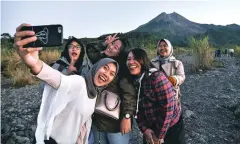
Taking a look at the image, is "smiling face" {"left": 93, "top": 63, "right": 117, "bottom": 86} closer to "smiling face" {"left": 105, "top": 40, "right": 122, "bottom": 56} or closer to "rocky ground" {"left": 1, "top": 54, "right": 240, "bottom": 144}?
"smiling face" {"left": 105, "top": 40, "right": 122, "bottom": 56}

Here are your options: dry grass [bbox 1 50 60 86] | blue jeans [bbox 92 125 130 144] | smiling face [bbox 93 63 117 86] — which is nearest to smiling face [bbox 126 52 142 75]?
smiling face [bbox 93 63 117 86]

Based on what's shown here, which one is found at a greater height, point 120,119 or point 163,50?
point 163,50

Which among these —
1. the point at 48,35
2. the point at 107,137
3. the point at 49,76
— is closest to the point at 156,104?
the point at 107,137

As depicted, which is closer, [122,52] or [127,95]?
[127,95]

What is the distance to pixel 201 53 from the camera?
11.2 metres

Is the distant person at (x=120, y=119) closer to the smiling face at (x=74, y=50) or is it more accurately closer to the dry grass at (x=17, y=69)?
the smiling face at (x=74, y=50)

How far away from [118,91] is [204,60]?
992 centimetres

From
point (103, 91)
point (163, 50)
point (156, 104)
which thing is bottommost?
point (156, 104)

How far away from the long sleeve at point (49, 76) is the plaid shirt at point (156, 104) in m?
0.89

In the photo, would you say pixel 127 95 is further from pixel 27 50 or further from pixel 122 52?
pixel 27 50

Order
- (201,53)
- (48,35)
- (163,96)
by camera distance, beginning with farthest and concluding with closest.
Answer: (201,53) < (163,96) < (48,35)

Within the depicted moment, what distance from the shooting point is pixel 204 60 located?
11.5 meters

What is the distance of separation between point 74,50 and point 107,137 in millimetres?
1150

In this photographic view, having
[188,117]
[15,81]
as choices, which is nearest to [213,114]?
[188,117]
